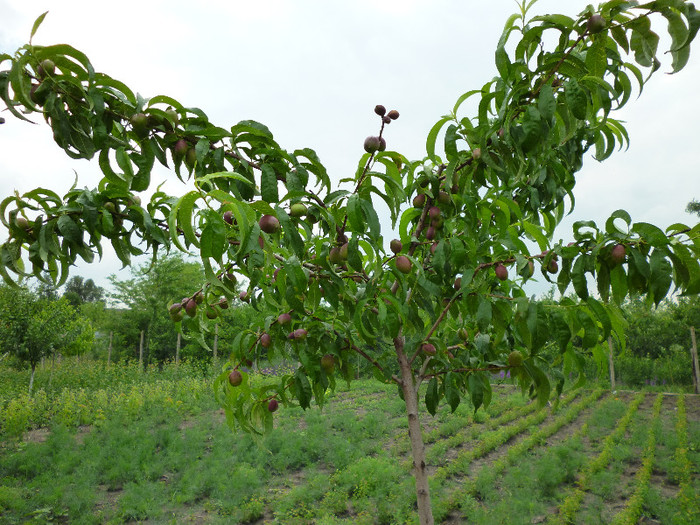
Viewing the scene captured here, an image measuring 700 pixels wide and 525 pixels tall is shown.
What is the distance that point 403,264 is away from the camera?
1.37 m

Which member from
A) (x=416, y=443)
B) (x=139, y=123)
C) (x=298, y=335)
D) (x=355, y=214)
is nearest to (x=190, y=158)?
(x=139, y=123)

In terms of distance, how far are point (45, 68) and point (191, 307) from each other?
2.81 ft

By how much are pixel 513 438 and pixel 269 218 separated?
6.95 m

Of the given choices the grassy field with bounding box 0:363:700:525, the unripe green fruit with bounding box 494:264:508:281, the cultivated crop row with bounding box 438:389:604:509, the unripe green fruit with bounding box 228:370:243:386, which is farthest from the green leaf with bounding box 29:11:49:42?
the cultivated crop row with bounding box 438:389:604:509

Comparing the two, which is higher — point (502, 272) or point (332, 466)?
point (502, 272)

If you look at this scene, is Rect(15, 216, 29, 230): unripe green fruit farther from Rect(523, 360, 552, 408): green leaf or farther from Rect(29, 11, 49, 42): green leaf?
Rect(523, 360, 552, 408): green leaf

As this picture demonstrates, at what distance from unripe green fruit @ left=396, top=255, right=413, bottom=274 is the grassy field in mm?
1745

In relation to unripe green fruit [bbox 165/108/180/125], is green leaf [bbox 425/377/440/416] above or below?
below

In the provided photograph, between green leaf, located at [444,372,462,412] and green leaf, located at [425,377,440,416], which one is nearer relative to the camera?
green leaf, located at [444,372,462,412]

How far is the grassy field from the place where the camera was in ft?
13.7

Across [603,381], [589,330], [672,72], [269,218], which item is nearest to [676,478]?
[589,330]

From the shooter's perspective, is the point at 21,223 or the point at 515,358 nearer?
the point at 21,223

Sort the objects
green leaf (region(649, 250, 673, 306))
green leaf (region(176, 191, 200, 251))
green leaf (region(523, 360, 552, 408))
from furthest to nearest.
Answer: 1. green leaf (region(523, 360, 552, 408))
2. green leaf (region(649, 250, 673, 306))
3. green leaf (region(176, 191, 200, 251))

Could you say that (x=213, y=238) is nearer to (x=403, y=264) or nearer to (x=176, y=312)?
(x=403, y=264)
